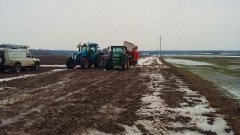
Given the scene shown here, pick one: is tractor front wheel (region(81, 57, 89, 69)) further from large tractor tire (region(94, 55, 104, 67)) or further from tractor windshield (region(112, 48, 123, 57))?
tractor windshield (region(112, 48, 123, 57))

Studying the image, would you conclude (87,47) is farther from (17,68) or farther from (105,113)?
(105,113)

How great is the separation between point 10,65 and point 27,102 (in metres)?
19.3

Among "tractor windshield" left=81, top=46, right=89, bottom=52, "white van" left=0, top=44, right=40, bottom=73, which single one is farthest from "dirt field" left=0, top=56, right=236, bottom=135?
"tractor windshield" left=81, top=46, right=89, bottom=52

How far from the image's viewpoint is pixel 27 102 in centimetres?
1512

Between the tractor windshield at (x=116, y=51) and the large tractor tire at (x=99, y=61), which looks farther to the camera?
the large tractor tire at (x=99, y=61)

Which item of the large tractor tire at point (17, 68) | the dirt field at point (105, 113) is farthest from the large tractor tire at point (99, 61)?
the dirt field at point (105, 113)

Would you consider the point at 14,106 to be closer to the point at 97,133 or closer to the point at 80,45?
the point at 97,133

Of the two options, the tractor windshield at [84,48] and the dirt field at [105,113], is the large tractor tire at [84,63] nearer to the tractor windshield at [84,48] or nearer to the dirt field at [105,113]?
the tractor windshield at [84,48]

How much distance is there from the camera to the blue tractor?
39.1 metres

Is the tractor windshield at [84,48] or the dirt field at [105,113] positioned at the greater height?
the tractor windshield at [84,48]

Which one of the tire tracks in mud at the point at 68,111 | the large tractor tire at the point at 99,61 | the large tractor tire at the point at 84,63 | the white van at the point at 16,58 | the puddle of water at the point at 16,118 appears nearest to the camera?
the tire tracks in mud at the point at 68,111

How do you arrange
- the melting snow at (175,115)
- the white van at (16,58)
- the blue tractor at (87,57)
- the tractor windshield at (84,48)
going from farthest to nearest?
the tractor windshield at (84,48)
the blue tractor at (87,57)
the white van at (16,58)
the melting snow at (175,115)

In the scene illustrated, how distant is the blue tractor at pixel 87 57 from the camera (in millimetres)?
39125

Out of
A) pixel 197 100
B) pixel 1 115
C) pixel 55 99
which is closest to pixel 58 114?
pixel 1 115
